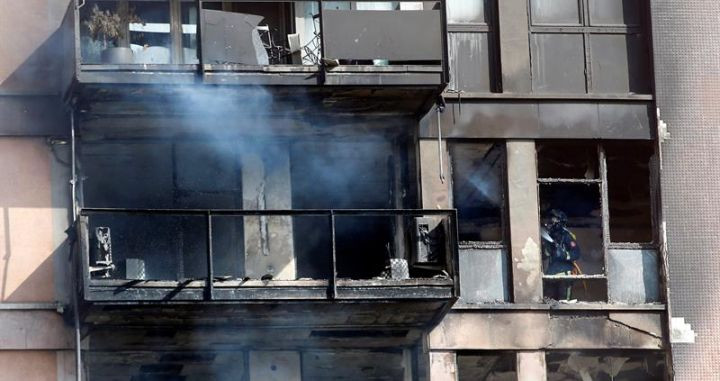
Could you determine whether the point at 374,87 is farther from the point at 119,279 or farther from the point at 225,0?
the point at 119,279

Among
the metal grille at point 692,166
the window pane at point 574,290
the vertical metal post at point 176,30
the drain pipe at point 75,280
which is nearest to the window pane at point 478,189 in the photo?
the window pane at point 574,290

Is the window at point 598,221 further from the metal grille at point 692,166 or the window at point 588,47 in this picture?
the window at point 588,47

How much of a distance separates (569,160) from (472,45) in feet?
6.56

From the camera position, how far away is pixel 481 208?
23.5 metres

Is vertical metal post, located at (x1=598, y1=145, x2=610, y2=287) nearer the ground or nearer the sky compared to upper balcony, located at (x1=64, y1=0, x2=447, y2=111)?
nearer the ground

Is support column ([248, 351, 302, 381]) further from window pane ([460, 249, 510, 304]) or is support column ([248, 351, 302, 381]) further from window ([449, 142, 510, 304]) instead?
window ([449, 142, 510, 304])

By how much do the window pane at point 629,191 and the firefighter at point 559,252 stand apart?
2.05ft

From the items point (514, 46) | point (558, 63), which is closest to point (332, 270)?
point (514, 46)

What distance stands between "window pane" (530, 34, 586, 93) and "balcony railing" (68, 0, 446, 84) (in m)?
1.74

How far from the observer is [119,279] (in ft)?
70.8

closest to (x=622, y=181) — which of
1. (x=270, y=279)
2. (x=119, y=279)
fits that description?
(x=270, y=279)

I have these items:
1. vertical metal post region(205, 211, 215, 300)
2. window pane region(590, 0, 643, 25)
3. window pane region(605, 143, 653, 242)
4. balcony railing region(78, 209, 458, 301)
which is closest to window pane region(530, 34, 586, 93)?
window pane region(590, 0, 643, 25)

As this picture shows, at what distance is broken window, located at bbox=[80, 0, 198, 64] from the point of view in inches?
875

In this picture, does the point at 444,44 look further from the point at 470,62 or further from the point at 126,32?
the point at 126,32
